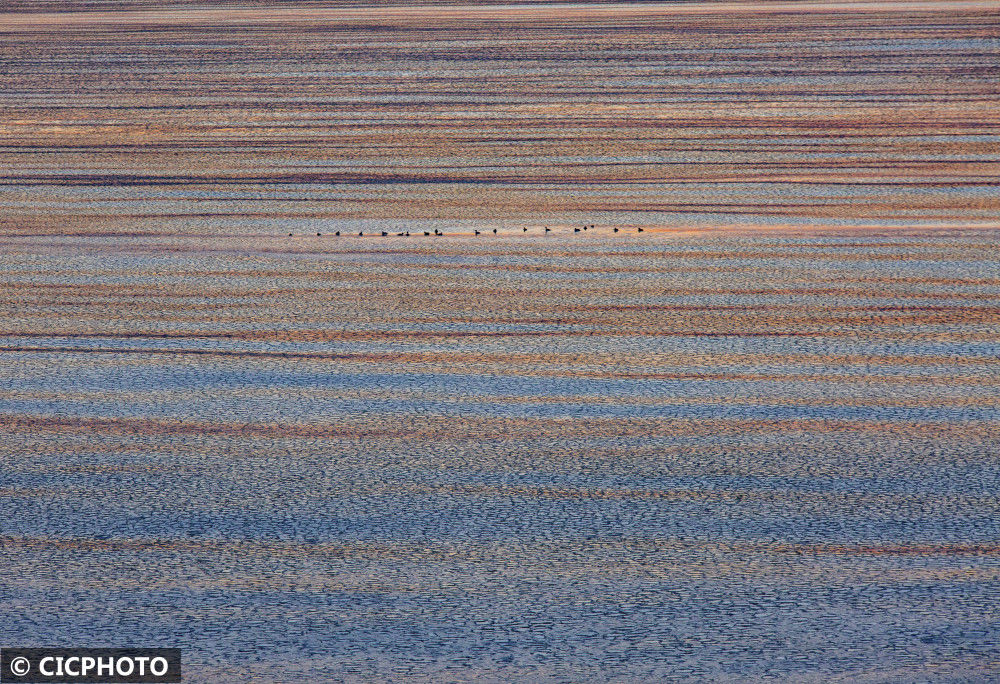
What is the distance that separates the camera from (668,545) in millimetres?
3732

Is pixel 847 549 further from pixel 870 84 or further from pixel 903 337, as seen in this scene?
pixel 870 84
